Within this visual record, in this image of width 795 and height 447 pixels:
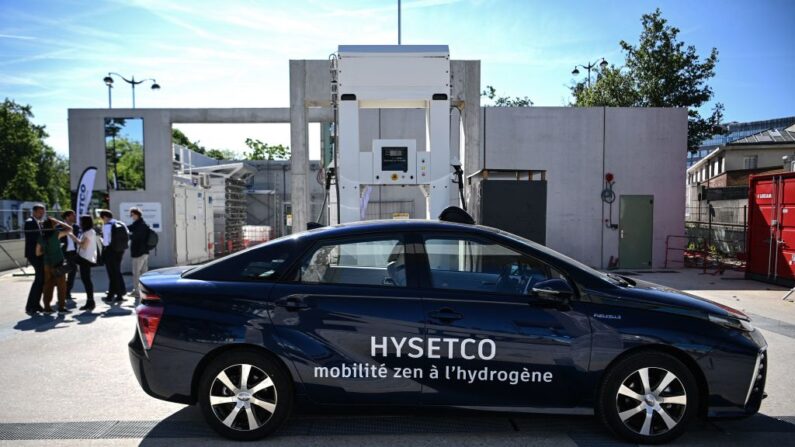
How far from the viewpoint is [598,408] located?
3.55 meters

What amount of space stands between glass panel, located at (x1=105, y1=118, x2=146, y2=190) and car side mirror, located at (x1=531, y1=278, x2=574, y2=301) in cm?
1448

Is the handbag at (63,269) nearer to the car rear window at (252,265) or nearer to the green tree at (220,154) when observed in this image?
the car rear window at (252,265)

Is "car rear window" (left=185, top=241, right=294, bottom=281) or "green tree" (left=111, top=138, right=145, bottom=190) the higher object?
"green tree" (left=111, top=138, right=145, bottom=190)

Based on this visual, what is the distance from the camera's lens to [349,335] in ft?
11.5

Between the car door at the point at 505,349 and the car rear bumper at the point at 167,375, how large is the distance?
164 centimetres

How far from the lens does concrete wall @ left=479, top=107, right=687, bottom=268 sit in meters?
15.2

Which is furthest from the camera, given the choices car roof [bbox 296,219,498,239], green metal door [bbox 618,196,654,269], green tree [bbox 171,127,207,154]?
green tree [bbox 171,127,207,154]

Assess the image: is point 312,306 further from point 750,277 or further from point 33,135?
point 33,135

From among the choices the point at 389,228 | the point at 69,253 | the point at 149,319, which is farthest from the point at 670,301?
the point at 69,253

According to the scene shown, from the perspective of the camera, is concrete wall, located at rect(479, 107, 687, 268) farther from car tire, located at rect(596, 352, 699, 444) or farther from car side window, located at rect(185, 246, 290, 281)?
car side window, located at rect(185, 246, 290, 281)

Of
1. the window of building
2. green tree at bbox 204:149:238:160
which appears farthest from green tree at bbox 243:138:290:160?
the window of building

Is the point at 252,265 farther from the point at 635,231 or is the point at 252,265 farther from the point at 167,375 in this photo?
the point at 635,231

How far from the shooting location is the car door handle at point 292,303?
3.55m

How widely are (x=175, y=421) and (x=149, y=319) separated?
1.00 meters
